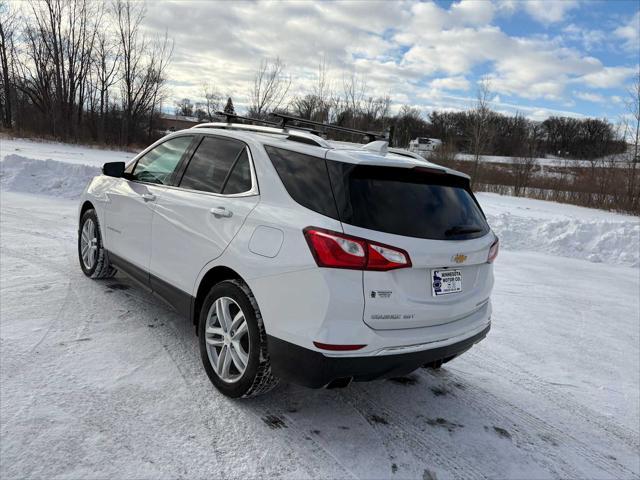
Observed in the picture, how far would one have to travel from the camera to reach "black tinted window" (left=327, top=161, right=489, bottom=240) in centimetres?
250

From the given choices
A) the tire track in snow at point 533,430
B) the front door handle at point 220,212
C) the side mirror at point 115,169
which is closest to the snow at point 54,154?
the side mirror at point 115,169

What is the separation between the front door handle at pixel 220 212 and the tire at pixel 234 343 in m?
0.45

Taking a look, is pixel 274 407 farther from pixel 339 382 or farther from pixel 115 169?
pixel 115 169

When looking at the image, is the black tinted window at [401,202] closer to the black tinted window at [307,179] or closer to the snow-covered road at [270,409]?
the black tinted window at [307,179]

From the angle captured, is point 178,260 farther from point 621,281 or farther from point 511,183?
point 511,183

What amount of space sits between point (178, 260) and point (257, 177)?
3.25 feet

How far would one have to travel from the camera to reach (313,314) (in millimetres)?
2406

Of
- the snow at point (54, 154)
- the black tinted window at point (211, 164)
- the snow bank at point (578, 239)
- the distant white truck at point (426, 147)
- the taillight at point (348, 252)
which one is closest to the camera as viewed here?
the taillight at point (348, 252)

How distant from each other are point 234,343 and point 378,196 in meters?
1.34

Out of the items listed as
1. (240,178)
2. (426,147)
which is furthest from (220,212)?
(426,147)

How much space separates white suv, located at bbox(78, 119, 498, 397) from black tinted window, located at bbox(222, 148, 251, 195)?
1 cm

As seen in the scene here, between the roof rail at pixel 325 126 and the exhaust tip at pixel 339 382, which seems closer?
the exhaust tip at pixel 339 382

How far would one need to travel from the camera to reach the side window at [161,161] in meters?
3.90

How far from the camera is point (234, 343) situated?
2943 millimetres
